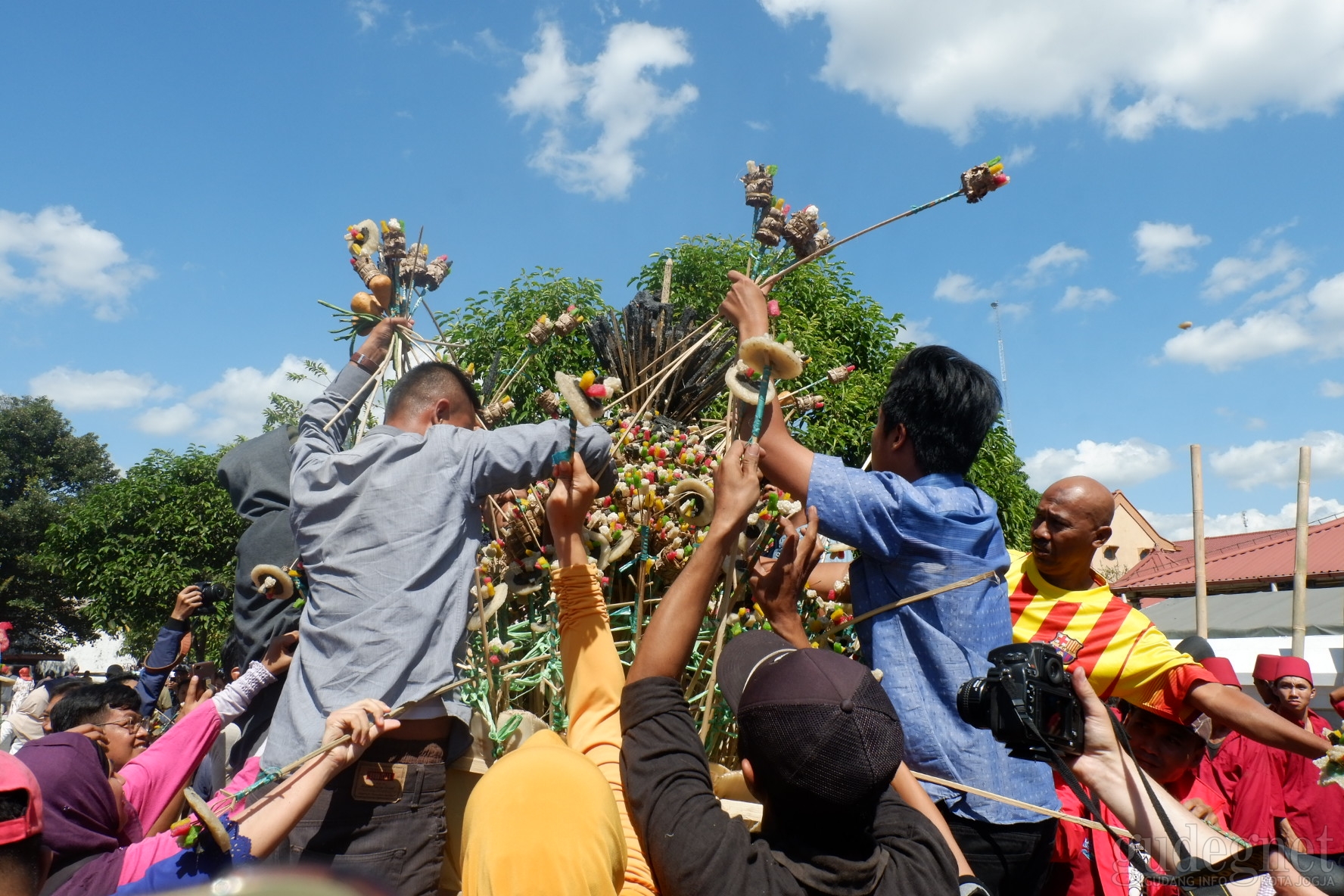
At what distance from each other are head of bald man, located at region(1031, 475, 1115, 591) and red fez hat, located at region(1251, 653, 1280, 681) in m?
3.21

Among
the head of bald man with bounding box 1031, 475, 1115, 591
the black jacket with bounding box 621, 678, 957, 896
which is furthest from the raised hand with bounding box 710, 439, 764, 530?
the head of bald man with bounding box 1031, 475, 1115, 591

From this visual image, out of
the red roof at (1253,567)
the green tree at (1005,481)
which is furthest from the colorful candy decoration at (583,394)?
the red roof at (1253,567)

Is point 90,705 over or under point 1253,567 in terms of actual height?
under

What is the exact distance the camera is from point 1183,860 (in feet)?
4.83

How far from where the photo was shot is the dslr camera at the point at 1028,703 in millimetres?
1482

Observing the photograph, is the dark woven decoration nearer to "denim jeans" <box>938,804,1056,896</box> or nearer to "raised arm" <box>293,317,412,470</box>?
"raised arm" <box>293,317,412,470</box>

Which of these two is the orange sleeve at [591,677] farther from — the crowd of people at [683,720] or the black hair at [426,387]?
the black hair at [426,387]

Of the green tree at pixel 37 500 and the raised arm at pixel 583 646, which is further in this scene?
the green tree at pixel 37 500

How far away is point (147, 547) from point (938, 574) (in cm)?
2118

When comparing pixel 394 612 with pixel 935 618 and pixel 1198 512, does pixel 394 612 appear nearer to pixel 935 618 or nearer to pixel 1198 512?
pixel 935 618

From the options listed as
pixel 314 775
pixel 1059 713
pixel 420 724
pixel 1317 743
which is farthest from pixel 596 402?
pixel 1317 743

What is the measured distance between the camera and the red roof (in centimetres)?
1425

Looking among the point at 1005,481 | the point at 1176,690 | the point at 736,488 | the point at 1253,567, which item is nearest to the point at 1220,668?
the point at 1176,690

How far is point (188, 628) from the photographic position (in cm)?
450
